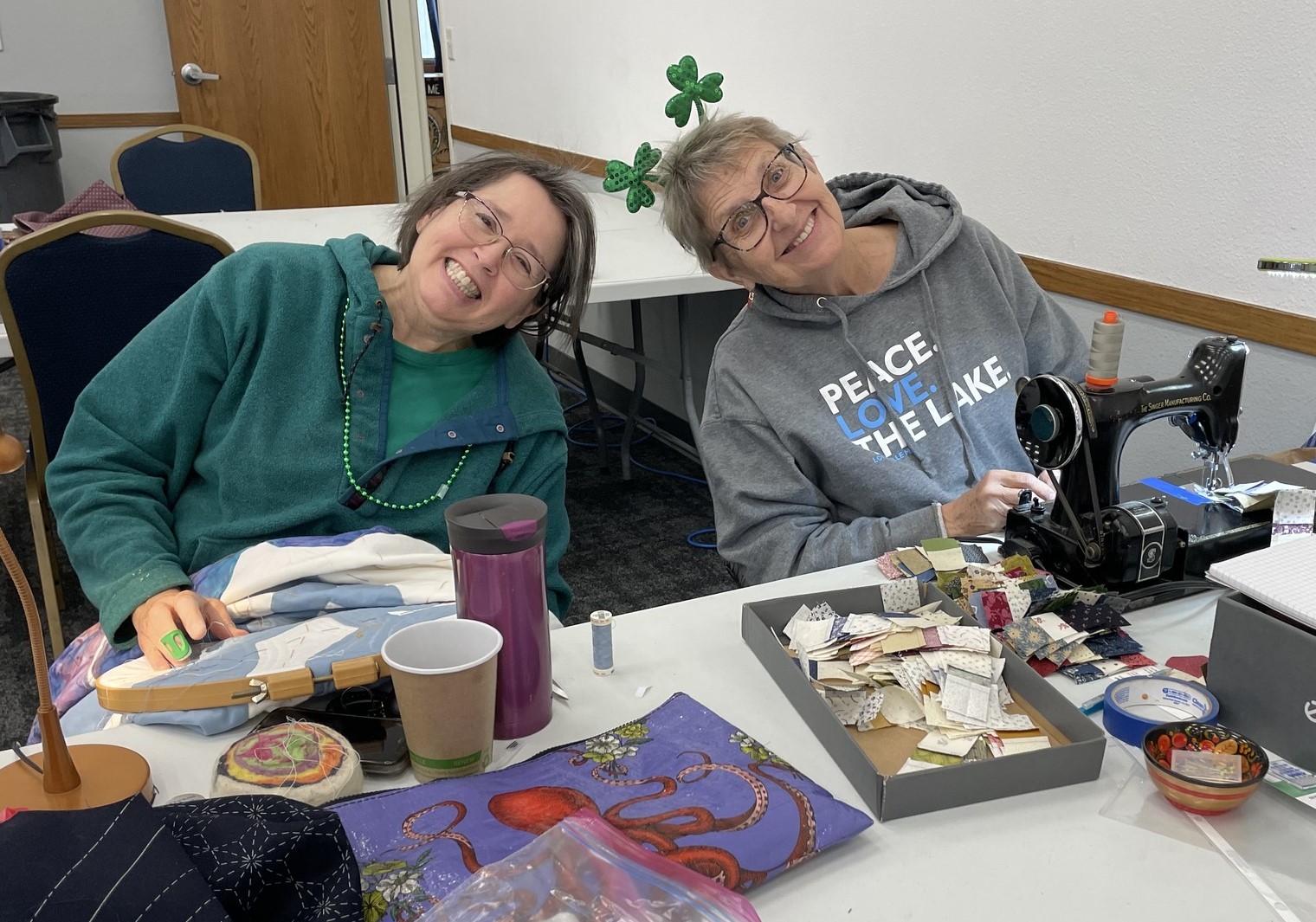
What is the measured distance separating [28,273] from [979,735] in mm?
1942

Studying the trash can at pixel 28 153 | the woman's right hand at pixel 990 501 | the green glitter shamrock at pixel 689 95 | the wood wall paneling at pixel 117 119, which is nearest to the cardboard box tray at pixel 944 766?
the woman's right hand at pixel 990 501

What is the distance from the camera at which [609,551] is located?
319cm

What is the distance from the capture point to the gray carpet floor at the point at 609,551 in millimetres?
2578

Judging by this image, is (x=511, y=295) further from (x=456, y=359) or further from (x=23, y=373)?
(x=23, y=373)

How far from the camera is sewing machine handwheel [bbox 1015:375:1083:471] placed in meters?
1.19

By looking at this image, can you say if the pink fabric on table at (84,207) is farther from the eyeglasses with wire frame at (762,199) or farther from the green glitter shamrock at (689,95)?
the eyeglasses with wire frame at (762,199)

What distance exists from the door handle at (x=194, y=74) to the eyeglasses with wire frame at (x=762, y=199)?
419 cm

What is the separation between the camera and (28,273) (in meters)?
2.02

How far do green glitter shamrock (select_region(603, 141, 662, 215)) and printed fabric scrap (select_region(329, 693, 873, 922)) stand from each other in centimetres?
108

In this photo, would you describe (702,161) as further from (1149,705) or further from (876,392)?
(1149,705)

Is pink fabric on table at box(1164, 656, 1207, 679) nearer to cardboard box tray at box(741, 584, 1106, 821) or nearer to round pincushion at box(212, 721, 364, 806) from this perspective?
cardboard box tray at box(741, 584, 1106, 821)

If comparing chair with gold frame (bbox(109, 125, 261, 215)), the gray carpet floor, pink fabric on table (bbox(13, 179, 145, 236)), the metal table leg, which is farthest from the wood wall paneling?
pink fabric on table (bbox(13, 179, 145, 236))

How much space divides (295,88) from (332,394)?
13.7ft

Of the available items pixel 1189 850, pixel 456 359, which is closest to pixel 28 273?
pixel 456 359
